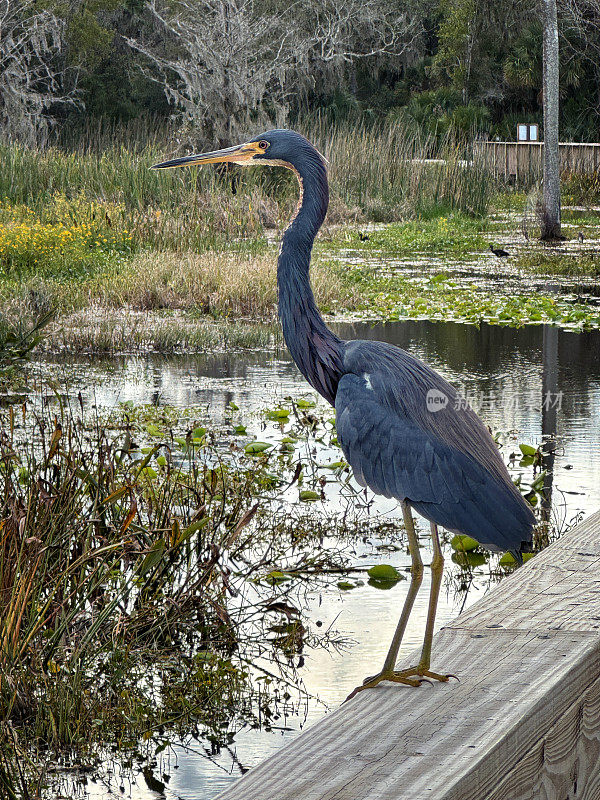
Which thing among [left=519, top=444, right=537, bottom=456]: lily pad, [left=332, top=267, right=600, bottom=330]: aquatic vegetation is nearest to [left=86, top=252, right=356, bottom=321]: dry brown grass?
[left=332, top=267, right=600, bottom=330]: aquatic vegetation

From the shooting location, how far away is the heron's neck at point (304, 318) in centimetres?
309

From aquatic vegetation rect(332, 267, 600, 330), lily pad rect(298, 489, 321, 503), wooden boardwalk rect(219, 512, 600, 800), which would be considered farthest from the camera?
aquatic vegetation rect(332, 267, 600, 330)

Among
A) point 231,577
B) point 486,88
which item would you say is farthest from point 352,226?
point 486,88

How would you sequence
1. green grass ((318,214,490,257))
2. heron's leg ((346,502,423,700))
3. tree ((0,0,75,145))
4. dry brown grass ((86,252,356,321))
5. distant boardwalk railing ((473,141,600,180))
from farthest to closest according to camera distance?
tree ((0,0,75,145)) < distant boardwalk railing ((473,141,600,180)) < green grass ((318,214,490,257)) < dry brown grass ((86,252,356,321)) < heron's leg ((346,502,423,700))

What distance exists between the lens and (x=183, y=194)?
1616 cm

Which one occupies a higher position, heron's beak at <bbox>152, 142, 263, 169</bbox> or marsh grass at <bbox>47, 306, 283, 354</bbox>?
heron's beak at <bbox>152, 142, 263, 169</bbox>

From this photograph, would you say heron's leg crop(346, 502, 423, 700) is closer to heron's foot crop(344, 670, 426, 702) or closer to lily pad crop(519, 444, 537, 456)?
heron's foot crop(344, 670, 426, 702)

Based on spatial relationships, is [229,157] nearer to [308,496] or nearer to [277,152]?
[277,152]

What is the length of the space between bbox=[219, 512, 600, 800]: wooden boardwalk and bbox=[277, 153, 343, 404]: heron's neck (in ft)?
3.94

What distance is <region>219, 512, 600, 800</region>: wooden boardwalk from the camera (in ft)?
4.36

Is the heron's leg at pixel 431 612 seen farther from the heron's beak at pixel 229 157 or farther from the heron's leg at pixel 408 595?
the heron's beak at pixel 229 157

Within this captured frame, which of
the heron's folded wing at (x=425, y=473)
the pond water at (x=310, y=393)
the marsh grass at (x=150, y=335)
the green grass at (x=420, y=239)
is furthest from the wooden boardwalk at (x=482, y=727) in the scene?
the green grass at (x=420, y=239)

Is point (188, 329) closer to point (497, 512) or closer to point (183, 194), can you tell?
point (183, 194)

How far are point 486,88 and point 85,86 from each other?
13448 millimetres
